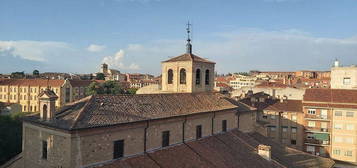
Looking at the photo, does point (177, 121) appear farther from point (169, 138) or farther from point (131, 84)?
point (131, 84)

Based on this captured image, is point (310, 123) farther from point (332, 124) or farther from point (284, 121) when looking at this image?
point (284, 121)

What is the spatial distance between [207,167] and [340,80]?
45432 mm

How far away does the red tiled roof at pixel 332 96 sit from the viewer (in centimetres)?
3778

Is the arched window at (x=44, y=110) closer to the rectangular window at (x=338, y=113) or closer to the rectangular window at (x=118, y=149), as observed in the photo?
the rectangular window at (x=118, y=149)

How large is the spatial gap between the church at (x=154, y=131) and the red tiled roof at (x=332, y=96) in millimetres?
15801

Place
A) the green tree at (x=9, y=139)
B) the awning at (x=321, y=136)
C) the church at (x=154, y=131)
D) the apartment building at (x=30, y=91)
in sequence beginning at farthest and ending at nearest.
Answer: the apartment building at (x=30, y=91), the awning at (x=321, y=136), the green tree at (x=9, y=139), the church at (x=154, y=131)

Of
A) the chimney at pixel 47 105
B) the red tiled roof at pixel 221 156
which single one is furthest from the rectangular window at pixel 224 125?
the chimney at pixel 47 105

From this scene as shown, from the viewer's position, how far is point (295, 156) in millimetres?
25984

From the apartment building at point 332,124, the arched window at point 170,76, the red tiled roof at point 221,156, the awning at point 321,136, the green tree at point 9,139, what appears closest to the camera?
the red tiled roof at point 221,156

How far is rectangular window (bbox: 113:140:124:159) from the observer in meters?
15.2

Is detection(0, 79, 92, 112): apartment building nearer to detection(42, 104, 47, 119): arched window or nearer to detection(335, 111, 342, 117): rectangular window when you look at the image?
detection(42, 104, 47, 119): arched window

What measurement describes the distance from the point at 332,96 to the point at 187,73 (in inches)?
1050

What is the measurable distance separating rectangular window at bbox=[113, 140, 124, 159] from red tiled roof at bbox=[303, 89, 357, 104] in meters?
32.9

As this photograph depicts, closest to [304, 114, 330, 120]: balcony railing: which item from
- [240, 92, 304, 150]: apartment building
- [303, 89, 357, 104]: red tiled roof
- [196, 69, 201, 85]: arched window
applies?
[240, 92, 304, 150]: apartment building
